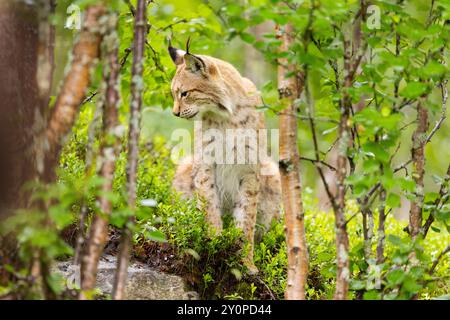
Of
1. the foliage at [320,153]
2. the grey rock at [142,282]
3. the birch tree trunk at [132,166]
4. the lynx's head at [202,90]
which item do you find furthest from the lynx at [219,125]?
the birch tree trunk at [132,166]

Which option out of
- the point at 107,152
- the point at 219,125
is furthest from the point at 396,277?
the point at 219,125

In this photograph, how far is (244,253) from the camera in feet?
18.1

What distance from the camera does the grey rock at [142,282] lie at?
4844mm

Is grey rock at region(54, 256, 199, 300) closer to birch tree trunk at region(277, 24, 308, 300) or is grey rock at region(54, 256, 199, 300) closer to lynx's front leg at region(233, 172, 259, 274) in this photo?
lynx's front leg at region(233, 172, 259, 274)

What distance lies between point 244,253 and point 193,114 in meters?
1.45

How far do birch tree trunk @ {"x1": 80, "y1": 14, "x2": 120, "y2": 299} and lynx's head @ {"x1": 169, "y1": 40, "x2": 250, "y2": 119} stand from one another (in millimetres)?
2346

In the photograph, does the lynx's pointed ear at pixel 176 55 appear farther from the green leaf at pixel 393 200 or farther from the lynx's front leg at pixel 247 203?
the green leaf at pixel 393 200

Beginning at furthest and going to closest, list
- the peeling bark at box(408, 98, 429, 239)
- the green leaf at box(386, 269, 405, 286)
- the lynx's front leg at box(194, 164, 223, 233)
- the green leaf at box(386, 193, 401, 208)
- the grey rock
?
the lynx's front leg at box(194, 164, 223, 233) < the grey rock < the peeling bark at box(408, 98, 429, 239) < the green leaf at box(386, 193, 401, 208) < the green leaf at box(386, 269, 405, 286)

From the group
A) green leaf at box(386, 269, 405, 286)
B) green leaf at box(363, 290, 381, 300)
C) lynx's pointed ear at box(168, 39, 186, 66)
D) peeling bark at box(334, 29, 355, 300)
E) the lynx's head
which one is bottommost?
green leaf at box(363, 290, 381, 300)

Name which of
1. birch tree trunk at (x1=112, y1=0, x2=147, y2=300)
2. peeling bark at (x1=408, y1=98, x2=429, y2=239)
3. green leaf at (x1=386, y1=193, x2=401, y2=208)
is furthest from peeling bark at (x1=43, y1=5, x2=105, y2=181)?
peeling bark at (x1=408, y1=98, x2=429, y2=239)

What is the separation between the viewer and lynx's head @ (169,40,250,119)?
593 centimetres

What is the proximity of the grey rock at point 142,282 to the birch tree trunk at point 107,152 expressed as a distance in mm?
1312
